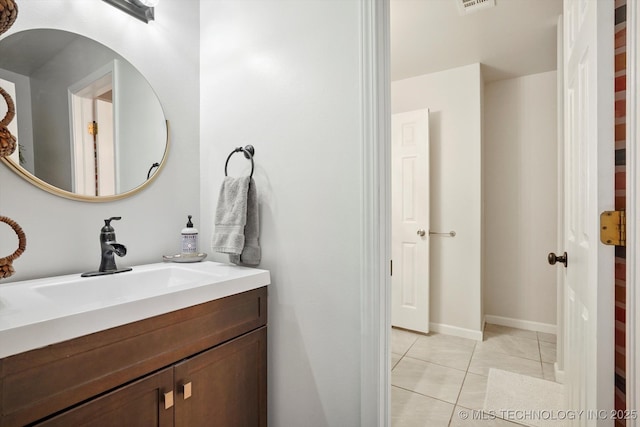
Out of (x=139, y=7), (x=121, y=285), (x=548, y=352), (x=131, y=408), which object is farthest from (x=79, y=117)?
(x=548, y=352)

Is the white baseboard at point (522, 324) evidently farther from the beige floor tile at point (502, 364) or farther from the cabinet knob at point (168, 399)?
the cabinet knob at point (168, 399)

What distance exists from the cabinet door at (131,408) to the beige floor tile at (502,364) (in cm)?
216

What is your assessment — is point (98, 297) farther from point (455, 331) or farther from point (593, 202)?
point (455, 331)

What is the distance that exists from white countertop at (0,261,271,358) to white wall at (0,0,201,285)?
0.10 m

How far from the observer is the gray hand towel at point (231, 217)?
1304mm

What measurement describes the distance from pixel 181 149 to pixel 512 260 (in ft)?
10.8

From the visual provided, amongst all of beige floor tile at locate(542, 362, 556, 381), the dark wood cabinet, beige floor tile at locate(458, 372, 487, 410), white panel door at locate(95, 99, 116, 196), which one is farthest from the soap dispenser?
beige floor tile at locate(542, 362, 556, 381)

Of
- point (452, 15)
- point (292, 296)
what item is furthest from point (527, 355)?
point (452, 15)

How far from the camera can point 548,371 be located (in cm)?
224

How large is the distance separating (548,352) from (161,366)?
3.00 m

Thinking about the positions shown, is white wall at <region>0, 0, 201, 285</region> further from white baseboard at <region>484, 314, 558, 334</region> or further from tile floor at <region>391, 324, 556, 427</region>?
white baseboard at <region>484, 314, 558, 334</region>

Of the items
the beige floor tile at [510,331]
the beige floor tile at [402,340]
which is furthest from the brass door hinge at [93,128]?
the beige floor tile at [510,331]

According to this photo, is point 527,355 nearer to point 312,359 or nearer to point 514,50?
point 312,359

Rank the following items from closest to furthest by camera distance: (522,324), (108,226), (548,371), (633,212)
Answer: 1. (633,212)
2. (108,226)
3. (548,371)
4. (522,324)
